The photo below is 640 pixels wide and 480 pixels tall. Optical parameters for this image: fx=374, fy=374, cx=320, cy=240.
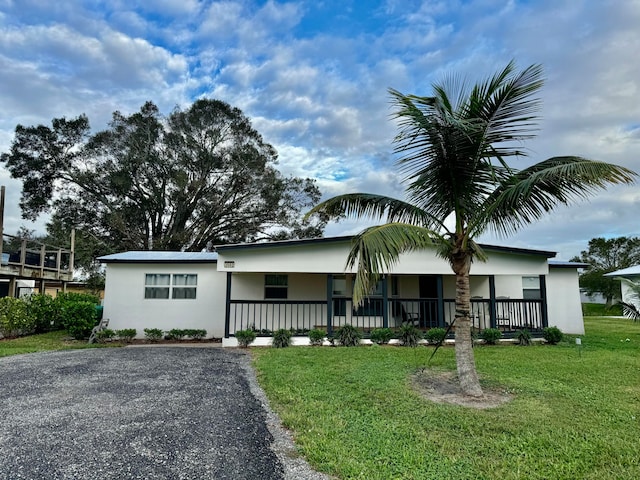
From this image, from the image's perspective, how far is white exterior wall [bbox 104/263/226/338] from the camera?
13070mm

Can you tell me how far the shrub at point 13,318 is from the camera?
41.8ft

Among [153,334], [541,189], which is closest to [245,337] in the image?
[153,334]

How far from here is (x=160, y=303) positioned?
43.2 ft

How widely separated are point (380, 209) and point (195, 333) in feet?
29.7

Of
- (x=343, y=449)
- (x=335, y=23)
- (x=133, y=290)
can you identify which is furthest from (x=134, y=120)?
(x=343, y=449)

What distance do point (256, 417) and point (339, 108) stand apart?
1307 cm

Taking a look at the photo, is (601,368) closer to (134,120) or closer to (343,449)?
(343,449)

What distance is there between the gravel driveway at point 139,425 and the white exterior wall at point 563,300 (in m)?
12.5

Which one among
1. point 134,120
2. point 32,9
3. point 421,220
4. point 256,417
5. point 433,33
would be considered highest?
point 134,120

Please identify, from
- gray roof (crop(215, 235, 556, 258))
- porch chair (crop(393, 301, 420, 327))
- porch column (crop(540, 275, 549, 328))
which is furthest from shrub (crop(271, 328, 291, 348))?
porch column (crop(540, 275, 549, 328))

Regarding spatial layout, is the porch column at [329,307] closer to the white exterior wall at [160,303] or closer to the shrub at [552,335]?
the white exterior wall at [160,303]

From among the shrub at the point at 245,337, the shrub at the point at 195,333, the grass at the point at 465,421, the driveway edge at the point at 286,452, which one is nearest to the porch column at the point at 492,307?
the grass at the point at 465,421

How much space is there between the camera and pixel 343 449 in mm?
3801

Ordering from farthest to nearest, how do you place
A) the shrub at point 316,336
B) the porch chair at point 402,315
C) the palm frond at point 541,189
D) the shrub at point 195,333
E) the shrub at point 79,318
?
1. the porch chair at point 402,315
2. the shrub at point 195,333
3. the shrub at point 79,318
4. the shrub at point 316,336
5. the palm frond at point 541,189
